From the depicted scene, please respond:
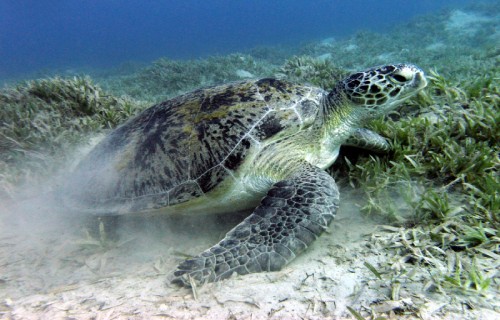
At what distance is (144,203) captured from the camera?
7.79 feet

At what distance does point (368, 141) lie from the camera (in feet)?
8.67

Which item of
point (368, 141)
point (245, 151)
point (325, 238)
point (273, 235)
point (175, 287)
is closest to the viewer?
point (175, 287)

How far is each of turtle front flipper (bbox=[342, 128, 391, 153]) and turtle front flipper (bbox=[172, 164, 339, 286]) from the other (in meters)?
0.73

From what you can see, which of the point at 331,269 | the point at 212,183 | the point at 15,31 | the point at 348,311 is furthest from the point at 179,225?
the point at 15,31

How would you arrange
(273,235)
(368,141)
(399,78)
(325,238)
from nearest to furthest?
(273,235)
(325,238)
(399,78)
(368,141)

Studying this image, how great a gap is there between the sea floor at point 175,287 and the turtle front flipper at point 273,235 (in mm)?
76

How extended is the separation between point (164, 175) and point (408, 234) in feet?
6.25

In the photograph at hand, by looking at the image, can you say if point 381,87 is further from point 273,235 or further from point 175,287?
point 175,287

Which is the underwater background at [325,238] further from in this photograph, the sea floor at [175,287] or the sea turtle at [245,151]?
the sea turtle at [245,151]

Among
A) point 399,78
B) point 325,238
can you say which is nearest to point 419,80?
point 399,78

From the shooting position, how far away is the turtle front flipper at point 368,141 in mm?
2650

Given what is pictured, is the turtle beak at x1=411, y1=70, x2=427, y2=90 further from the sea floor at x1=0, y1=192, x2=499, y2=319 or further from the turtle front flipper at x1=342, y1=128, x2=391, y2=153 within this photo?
the sea floor at x1=0, y1=192, x2=499, y2=319

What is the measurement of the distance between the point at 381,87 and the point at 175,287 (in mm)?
2354

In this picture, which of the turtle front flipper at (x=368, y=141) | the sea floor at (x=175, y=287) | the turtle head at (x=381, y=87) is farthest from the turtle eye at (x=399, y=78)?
the sea floor at (x=175, y=287)
